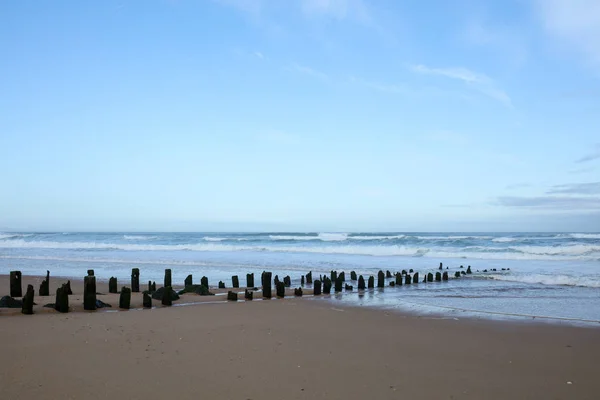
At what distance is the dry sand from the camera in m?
5.49

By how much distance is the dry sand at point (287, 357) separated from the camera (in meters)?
5.49

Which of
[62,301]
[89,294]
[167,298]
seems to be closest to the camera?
[62,301]

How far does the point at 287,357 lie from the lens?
6.90m

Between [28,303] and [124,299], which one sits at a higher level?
[28,303]


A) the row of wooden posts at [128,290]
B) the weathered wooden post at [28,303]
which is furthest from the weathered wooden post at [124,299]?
the weathered wooden post at [28,303]

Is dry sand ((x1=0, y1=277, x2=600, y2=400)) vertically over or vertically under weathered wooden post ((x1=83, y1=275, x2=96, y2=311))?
under

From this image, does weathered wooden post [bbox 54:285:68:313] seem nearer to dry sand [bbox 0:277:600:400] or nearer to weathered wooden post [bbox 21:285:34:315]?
dry sand [bbox 0:277:600:400]

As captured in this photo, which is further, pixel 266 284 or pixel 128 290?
pixel 266 284

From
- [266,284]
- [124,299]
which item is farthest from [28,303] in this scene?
[266,284]

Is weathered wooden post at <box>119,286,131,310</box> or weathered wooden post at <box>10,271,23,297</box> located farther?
weathered wooden post at <box>10,271,23,297</box>

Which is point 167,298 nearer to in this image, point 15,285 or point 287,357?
point 15,285

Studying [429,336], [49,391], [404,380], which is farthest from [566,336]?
[49,391]

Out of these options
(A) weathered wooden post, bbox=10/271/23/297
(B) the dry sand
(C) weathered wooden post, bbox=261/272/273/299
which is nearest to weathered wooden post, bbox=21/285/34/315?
(B) the dry sand

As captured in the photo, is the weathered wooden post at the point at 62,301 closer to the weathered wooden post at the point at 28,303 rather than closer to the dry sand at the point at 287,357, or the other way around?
the dry sand at the point at 287,357
